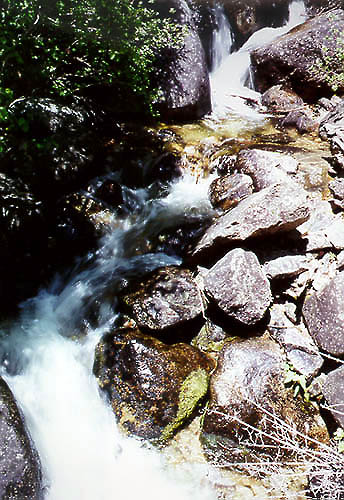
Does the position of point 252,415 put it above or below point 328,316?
below

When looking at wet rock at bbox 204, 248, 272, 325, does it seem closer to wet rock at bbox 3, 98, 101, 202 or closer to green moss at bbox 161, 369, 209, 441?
green moss at bbox 161, 369, 209, 441

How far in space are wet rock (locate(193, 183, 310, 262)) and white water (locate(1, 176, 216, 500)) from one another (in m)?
1.13

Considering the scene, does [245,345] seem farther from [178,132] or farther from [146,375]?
[178,132]

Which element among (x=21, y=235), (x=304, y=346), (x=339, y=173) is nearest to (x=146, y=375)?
(x=304, y=346)

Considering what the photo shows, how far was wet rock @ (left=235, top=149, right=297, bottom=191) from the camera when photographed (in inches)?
230

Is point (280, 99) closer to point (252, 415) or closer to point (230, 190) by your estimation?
point (230, 190)

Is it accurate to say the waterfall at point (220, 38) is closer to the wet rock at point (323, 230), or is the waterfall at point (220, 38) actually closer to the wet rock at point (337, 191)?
the wet rock at point (337, 191)

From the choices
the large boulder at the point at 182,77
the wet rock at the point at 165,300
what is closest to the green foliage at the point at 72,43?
the large boulder at the point at 182,77

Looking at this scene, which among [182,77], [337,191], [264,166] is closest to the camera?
[337,191]

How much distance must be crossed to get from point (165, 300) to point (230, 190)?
2.44 meters

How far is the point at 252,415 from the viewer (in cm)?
402

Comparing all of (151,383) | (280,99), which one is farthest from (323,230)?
(280,99)

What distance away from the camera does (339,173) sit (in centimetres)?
596

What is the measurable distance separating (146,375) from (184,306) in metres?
1.00
